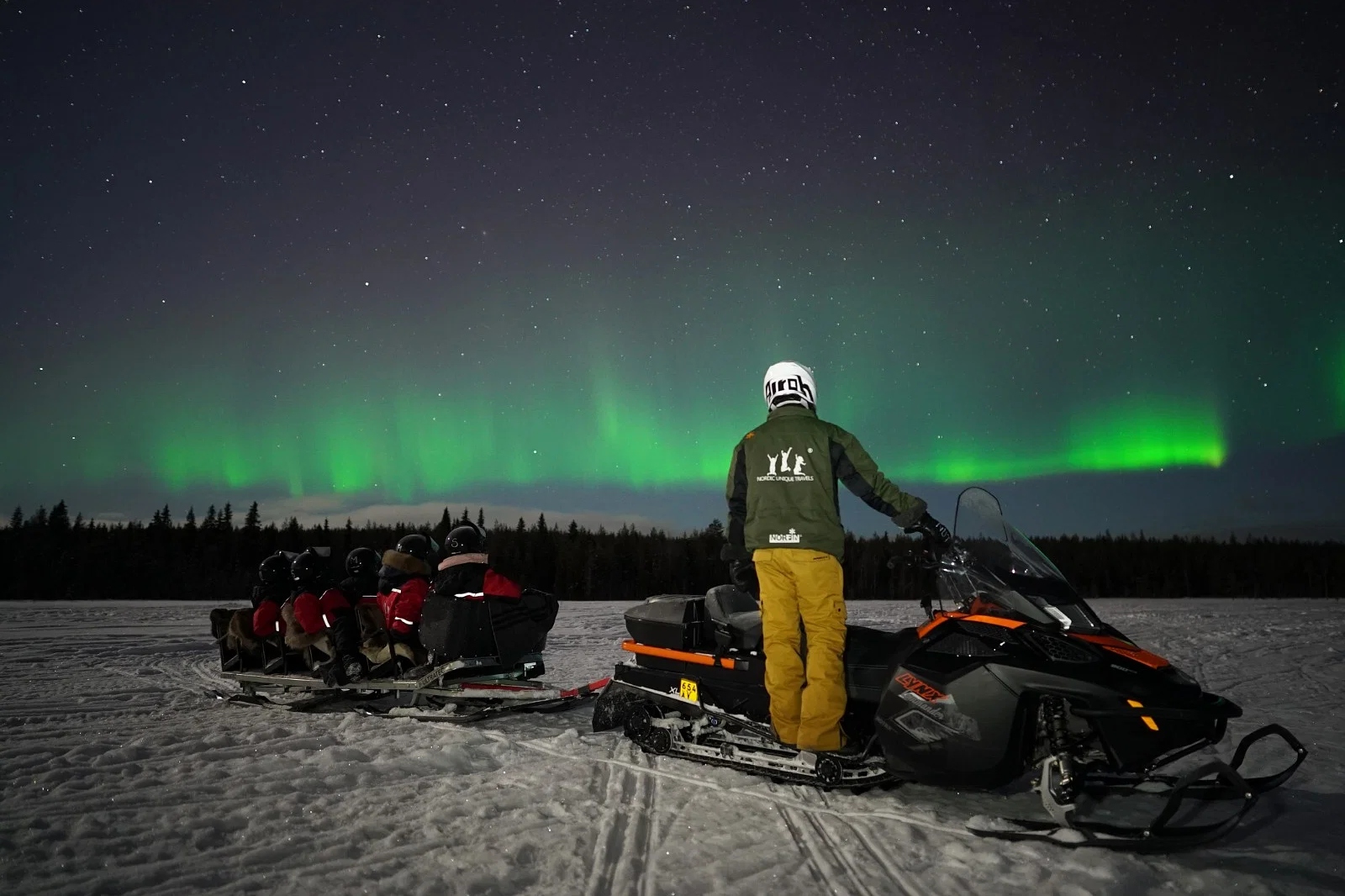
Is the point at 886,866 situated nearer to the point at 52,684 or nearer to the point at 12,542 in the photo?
the point at 52,684

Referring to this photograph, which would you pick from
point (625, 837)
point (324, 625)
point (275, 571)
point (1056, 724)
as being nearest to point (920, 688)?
point (1056, 724)

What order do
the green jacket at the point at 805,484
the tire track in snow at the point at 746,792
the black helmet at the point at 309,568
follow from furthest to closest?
the black helmet at the point at 309,568 < the green jacket at the point at 805,484 < the tire track in snow at the point at 746,792

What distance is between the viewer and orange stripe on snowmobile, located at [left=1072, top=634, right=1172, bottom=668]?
3.34 meters

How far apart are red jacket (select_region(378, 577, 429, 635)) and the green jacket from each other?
139 inches

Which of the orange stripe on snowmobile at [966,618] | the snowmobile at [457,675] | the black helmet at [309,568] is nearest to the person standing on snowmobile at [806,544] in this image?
the orange stripe on snowmobile at [966,618]

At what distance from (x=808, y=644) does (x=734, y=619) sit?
2.46 ft

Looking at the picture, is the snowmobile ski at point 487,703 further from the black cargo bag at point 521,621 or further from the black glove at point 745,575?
the black glove at point 745,575

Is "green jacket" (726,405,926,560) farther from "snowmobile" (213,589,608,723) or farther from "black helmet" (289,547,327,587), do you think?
"black helmet" (289,547,327,587)

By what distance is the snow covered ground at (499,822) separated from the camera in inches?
112

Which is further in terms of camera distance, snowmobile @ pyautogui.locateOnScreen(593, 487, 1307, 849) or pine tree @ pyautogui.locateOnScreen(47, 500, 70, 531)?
pine tree @ pyautogui.locateOnScreen(47, 500, 70, 531)

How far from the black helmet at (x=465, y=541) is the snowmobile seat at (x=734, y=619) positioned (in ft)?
7.81

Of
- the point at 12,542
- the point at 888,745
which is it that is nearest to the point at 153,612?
the point at 888,745

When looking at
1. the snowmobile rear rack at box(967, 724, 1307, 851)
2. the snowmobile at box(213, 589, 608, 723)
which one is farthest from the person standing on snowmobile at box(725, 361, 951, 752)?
the snowmobile at box(213, 589, 608, 723)

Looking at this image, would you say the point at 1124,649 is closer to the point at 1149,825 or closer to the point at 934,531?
the point at 1149,825
